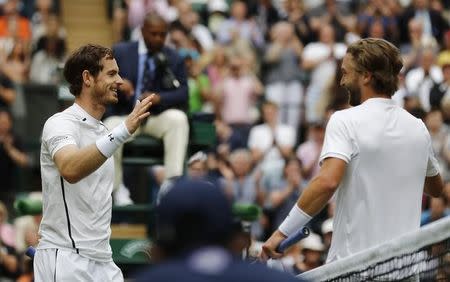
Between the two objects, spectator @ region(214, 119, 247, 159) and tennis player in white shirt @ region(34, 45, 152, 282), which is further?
spectator @ region(214, 119, 247, 159)

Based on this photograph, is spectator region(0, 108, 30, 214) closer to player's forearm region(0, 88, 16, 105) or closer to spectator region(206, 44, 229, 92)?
player's forearm region(0, 88, 16, 105)

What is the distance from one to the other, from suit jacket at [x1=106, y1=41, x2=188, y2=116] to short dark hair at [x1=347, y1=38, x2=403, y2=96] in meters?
4.60

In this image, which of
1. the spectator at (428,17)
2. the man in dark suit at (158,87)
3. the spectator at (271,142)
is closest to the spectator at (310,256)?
the man in dark suit at (158,87)

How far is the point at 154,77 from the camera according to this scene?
12094mm

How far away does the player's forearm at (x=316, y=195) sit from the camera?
729cm

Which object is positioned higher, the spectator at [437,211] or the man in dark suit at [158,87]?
the man in dark suit at [158,87]

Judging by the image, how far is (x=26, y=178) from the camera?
17.2 m

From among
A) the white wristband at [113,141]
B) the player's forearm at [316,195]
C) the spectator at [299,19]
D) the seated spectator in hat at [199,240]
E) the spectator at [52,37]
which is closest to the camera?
the seated spectator in hat at [199,240]

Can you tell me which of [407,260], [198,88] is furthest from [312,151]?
[407,260]

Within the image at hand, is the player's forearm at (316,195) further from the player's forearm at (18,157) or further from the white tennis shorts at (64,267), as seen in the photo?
the player's forearm at (18,157)

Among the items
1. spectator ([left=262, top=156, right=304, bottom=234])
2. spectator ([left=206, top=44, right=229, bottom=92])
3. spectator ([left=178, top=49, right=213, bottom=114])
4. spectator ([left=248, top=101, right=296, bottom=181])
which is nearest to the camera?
spectator ([left=262, top=156, right=304, bottom=234])

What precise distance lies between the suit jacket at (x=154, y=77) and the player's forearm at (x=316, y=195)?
15.4ft

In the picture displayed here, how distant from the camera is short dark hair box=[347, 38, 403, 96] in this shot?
7523mm

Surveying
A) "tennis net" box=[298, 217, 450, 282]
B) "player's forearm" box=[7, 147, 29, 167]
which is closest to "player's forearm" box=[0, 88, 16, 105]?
"player's forearm" box=[7, 147, 29, 167]
